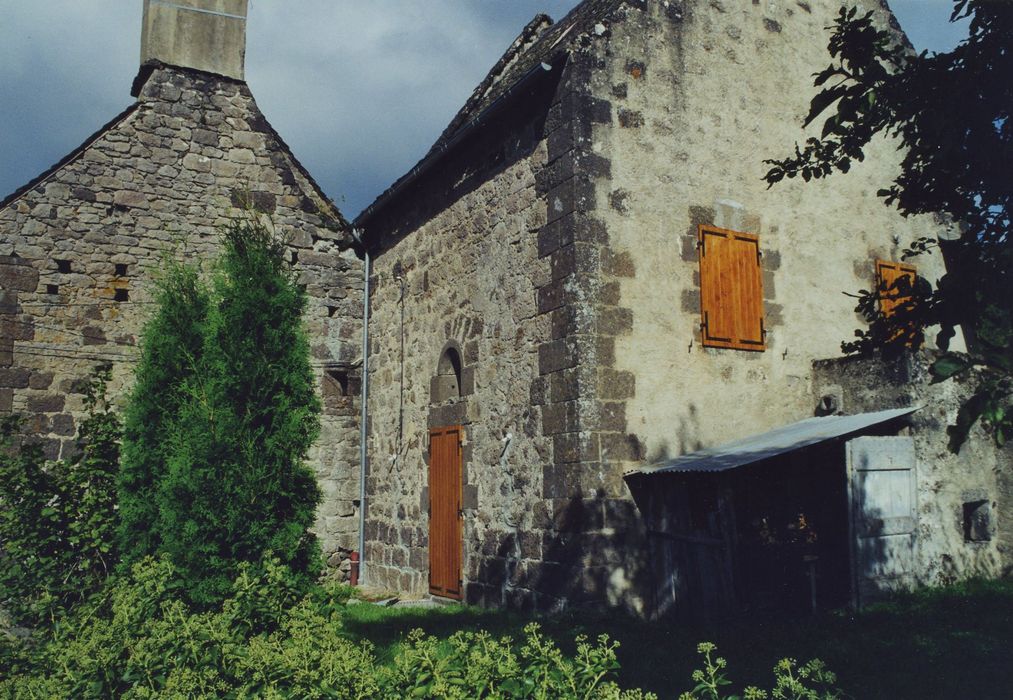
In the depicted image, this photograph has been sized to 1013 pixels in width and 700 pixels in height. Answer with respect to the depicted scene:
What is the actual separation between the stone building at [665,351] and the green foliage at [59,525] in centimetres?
358

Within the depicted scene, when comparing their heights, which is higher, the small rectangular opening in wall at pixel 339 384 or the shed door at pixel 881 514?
the small rectangular opening in wall at pixel 339 384

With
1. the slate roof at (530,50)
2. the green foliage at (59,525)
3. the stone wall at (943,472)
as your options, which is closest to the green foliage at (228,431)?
the green foliage at (59,525)

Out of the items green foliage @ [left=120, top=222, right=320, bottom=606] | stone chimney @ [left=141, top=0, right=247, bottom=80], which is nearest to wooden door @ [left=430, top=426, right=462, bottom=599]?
green foliage @ [left=120, top=222, right=320, bottom=606]

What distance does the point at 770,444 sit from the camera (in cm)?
772

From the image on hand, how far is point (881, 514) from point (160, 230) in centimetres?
904

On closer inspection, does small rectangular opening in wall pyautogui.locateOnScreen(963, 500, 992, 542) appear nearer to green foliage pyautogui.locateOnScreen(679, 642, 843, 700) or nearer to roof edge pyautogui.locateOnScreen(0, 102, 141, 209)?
green foliage pyautogui.locateOnScreen(679, 642, 843, 700)

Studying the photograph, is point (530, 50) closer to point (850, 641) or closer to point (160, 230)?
point (160, 230)

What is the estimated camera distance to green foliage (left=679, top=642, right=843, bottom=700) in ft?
11.0

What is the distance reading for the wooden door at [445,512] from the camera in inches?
375

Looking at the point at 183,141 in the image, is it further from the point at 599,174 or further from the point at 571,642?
the point at 571,642

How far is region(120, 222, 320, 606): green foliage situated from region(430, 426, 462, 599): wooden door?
2872 millimetres

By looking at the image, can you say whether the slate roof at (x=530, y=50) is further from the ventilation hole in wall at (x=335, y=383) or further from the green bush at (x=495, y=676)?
the green bush at (x=495, y=676)

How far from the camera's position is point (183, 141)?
11625 millimetres

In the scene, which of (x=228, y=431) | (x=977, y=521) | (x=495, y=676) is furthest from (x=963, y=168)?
(x=977, y=521)
